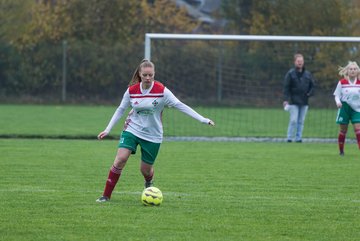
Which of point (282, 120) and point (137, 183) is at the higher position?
point (137, 183)

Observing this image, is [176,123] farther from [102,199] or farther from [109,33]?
[102,199]

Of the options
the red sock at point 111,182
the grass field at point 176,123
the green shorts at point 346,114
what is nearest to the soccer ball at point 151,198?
the red sock at point 111,182

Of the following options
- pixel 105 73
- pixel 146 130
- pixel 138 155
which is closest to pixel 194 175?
pixel 146 130

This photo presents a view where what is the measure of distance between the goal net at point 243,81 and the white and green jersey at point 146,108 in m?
12.4

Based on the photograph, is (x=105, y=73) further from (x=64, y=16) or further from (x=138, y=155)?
(x=138, y=155)

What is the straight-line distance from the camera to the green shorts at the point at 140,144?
10680 millimetres

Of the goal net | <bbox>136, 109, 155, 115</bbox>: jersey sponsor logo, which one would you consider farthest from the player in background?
<bbox>136, 109, 155, 115</bbox>: jersey sponsor logo

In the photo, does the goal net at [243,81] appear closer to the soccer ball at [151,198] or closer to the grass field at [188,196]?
the grass field at [188,196]

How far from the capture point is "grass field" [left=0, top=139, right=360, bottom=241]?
8500 mm

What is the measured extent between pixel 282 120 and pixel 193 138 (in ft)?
26.1

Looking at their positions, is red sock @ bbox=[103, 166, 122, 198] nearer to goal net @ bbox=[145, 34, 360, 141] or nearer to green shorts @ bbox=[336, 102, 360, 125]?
green shorts @ bbox=[336, 102, 360, 125]

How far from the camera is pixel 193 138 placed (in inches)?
892

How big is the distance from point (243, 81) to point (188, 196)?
17338 millimetres

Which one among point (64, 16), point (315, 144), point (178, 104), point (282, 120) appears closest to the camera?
point (178, 104)
